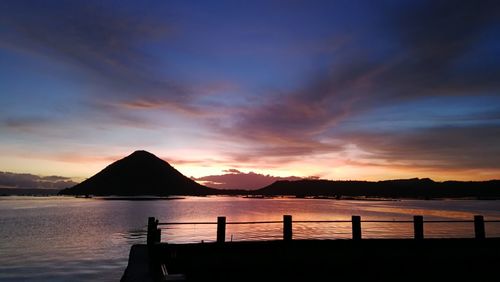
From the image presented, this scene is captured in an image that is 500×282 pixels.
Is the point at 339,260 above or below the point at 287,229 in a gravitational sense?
below

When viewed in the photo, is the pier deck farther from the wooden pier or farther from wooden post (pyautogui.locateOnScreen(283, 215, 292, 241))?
wooden post (pyautogui.locateOnScreen(283, 215, 292, 241))

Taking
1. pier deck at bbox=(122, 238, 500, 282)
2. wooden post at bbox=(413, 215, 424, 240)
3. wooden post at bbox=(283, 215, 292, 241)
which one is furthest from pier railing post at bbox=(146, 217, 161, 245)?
wooden post at bbox=(413, 215, 424, 240)

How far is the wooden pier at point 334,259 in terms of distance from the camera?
46.4 ft

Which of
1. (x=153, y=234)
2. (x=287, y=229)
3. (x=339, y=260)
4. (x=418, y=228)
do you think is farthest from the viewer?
(x=418, y=228)

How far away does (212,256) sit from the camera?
1537 centimetres

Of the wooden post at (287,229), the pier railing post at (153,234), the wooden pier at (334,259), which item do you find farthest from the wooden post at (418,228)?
the pier railing post at (153,234)

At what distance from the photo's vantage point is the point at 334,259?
1542 cm

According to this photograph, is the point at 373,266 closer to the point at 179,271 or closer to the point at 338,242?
the point at 338,242

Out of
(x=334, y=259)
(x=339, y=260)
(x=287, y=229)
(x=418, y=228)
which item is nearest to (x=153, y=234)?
(x=287, y=229)

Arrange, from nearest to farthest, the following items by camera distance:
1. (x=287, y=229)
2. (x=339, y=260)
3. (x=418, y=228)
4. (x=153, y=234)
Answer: (x=153, y=234)
(x=339, y=260)
(x=287, y=229)
(x=418, y=228)

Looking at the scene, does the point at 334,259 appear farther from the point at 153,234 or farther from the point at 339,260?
the point at 153,234

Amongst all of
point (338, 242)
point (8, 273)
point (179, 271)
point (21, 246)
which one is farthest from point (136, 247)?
point (21, 246)

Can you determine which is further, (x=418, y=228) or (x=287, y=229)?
(x=418, y=228)

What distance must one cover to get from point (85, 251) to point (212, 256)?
107ft
